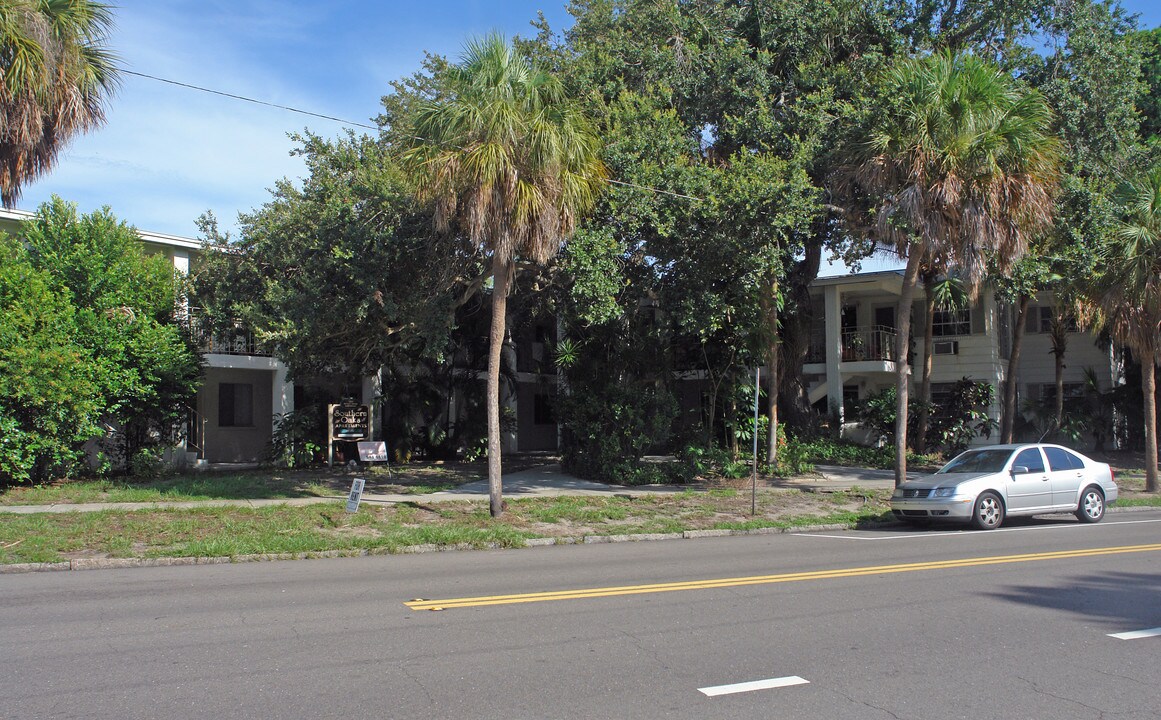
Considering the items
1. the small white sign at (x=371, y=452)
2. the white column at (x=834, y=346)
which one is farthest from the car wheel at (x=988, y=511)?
the white column at (x=834, y=346)

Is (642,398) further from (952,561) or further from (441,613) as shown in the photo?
(441,613)

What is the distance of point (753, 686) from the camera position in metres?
5.74

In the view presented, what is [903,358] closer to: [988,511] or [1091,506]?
[988,511]

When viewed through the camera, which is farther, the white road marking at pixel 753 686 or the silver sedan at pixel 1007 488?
the silver sedan at pixel 1007 488

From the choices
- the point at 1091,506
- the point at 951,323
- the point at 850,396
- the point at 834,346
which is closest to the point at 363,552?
the point at 1091,506

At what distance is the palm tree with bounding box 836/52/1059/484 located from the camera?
15570 mm

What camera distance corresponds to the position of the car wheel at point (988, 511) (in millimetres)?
14508

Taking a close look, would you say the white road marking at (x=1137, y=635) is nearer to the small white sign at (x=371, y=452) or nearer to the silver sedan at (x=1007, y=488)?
the silver sedan at (x=1007, y=488)

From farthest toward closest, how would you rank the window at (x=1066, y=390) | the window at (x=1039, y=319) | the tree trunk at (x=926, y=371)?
the window at (x=1039, y=319) < the window at (x=1066, y=390) < the tree trunk at (x=926, y=371)

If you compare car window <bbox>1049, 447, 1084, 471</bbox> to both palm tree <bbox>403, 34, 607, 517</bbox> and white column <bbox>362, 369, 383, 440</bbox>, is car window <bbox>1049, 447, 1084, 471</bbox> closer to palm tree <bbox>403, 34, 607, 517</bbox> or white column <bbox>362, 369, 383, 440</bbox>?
palm tree <bbox>403, 34, 607, 517</bbox>

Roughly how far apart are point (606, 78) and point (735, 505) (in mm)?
9654

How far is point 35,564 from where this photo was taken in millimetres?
10820

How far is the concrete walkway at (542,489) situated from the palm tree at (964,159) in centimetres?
632

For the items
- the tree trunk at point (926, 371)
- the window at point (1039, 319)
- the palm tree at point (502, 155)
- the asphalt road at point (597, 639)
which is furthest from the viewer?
the window at point (1039, 319)
